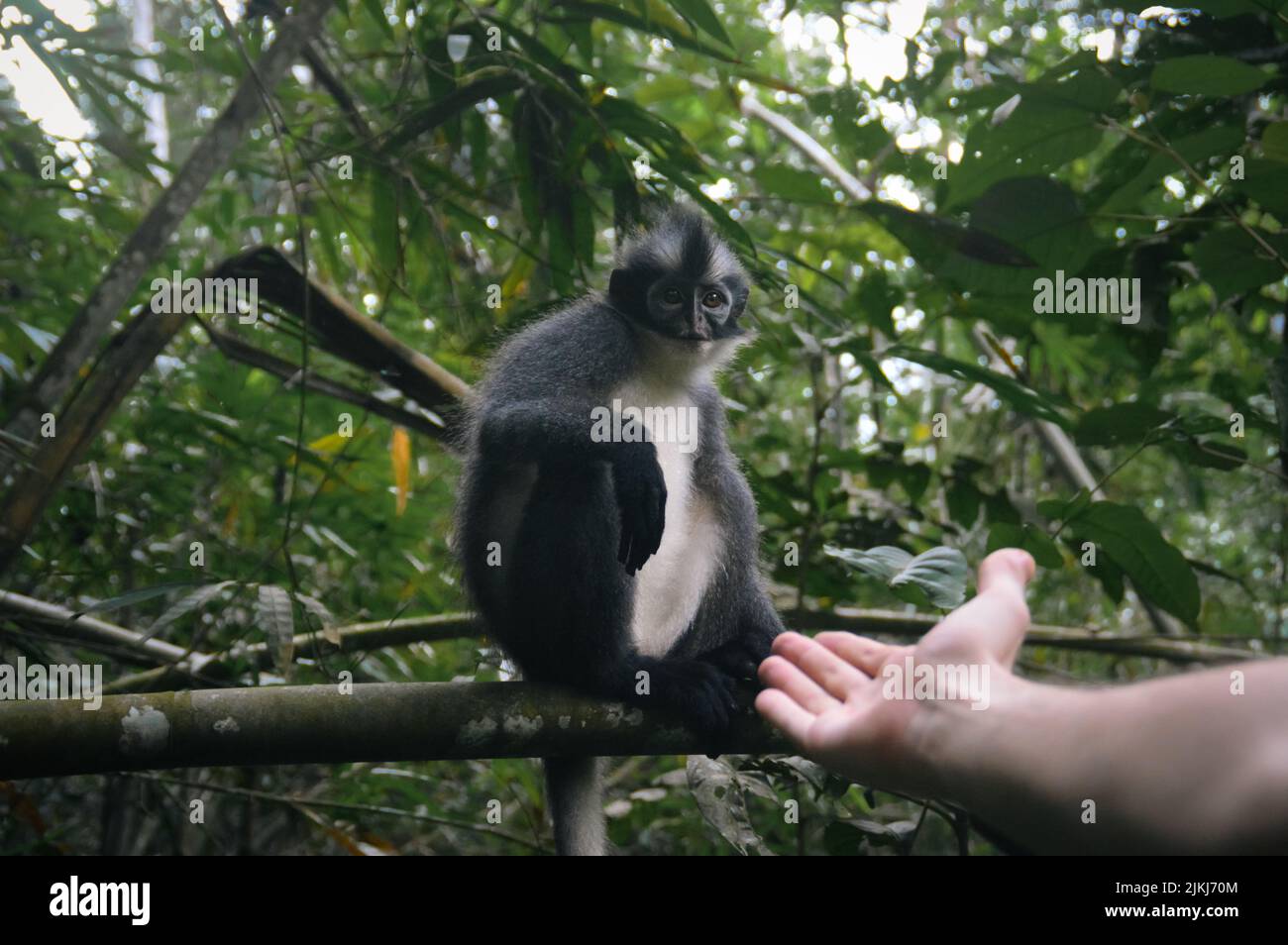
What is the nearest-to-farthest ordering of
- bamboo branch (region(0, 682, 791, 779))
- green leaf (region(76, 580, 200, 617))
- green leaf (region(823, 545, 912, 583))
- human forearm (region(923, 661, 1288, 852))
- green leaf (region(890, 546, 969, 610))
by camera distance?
1. human forearm (region(923, 661, 1288, 852))
2. bamboo branch (region(0, 682, 791, 779))
3. green leaf (region(890, 546, 969, 610))
4. green leaf (region(823, 545, 912, 583))
5. green leaf (region(76, 580, 200, 617))

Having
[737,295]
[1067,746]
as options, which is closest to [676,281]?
[737,295]

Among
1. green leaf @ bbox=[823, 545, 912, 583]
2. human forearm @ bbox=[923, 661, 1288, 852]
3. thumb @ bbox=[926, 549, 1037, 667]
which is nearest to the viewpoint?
human forearm @ bbox=[923, 661, 1288, 852]

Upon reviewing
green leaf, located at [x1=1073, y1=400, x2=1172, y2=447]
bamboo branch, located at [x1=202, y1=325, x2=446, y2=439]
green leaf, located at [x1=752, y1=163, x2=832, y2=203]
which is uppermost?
green leaf, located at [x1=752, y1=163, x2=832, y2=203]

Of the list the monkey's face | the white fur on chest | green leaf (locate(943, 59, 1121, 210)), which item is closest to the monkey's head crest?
the monkey's face

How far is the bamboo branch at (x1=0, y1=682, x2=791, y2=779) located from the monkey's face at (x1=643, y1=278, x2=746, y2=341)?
2261 millimetres

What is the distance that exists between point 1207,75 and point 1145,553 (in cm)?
176

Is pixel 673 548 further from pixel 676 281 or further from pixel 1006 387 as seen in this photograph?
pixel 1006 387

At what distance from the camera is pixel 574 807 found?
446cm

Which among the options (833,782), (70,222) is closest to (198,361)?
(70,222)

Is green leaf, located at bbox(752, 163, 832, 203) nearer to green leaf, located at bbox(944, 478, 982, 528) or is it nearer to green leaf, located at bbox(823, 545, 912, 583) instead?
green leaf, located at bbox(944, 478, 982, 528)

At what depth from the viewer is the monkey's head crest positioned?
5355 mm

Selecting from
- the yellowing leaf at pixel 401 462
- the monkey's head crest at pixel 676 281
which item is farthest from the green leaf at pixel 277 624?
the monkey's head crest at pixel 676 281

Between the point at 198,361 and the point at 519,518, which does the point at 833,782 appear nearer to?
the point at 519,518

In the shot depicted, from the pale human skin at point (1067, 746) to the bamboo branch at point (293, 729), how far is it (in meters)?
1.10
